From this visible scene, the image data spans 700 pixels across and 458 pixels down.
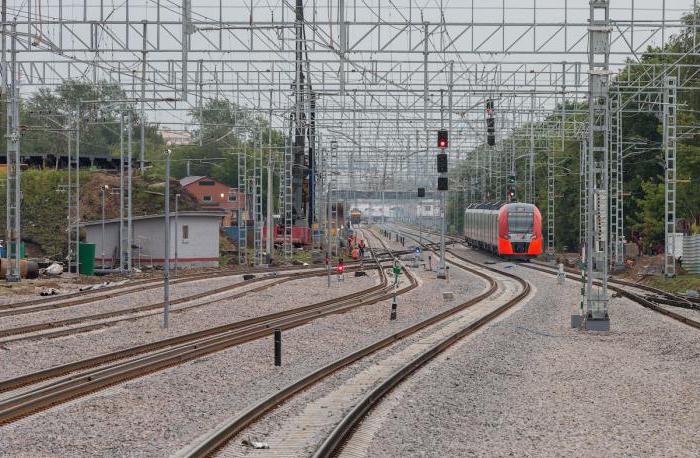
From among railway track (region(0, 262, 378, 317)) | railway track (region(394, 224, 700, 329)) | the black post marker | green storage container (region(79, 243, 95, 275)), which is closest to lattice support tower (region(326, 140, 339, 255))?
railway track (region(0, 262, 378, 317))

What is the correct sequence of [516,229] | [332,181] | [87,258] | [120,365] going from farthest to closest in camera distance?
[332,181] < [516,229] < [87,258] < [120,365]

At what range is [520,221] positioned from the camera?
5397 cm

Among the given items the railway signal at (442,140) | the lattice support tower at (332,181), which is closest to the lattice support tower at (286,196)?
the lattice support tower at (332,181)

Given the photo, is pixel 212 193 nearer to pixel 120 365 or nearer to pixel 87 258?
pixel 87 258

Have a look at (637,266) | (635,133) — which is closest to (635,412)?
(637,266)

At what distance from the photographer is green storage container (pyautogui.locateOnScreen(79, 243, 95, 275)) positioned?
4241 centimetres

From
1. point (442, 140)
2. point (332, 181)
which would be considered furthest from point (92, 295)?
point (332, 181)

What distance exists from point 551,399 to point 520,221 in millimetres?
41232

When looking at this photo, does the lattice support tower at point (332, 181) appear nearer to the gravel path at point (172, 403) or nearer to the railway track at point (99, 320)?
the railway track at point (99, 320)

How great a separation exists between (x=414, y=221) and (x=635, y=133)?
117150 mm

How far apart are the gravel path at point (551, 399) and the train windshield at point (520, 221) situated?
3164 cm

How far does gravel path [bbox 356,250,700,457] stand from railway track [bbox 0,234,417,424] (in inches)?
157

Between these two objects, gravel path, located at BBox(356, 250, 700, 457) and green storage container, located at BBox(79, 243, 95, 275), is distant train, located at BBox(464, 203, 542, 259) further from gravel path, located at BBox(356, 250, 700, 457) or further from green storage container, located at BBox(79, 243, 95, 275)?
gravel path, located at BBox(356, 250, 700, 457)

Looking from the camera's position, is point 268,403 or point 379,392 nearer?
point 268,403
